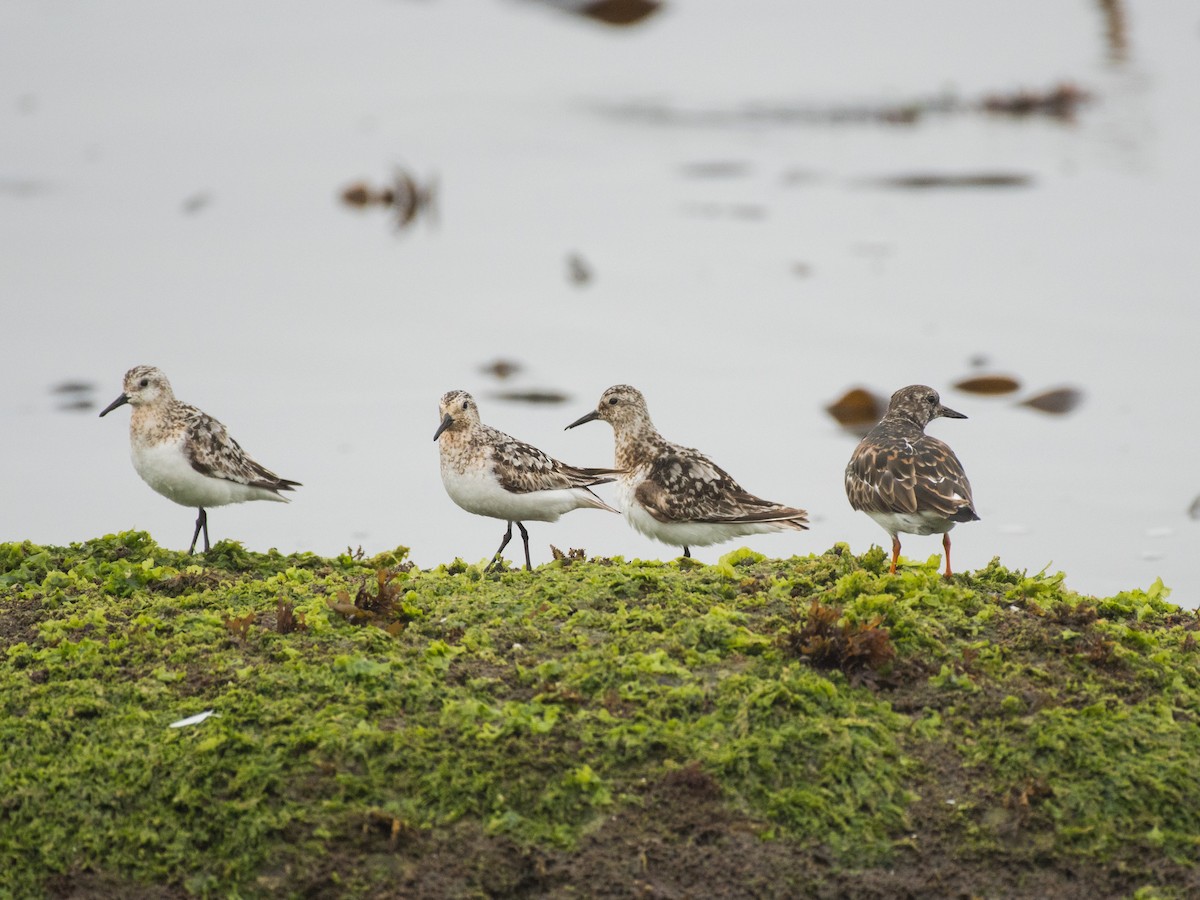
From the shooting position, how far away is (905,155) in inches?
907

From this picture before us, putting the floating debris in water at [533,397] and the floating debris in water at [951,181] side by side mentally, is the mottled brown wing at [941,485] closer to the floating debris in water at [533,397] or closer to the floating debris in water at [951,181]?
the floating debris in water at [533,397]

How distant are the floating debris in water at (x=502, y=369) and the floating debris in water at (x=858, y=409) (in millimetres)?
3194

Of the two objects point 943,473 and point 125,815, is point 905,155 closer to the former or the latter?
point 943,473

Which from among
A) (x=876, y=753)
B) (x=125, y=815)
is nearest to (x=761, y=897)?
(x=876, y=753)

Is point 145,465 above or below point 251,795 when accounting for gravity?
above

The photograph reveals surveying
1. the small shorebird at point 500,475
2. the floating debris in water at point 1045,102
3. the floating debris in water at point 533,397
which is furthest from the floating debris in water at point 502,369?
the floating debris in water at point 1045,102

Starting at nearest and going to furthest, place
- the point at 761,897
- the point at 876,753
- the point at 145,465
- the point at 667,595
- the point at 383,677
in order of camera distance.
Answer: the point at 761,897
the point at 876,753
the point at 383,677
the point at 667,595
the point at 145,465

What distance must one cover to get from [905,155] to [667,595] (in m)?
16.3

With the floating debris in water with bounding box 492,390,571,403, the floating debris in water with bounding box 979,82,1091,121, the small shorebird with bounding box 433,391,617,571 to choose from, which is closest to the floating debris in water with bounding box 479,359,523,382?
the floating debris in water with bounding box 492,390,571,403

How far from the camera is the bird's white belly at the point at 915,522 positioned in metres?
8.61

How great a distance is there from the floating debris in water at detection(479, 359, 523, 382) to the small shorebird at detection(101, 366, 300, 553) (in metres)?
4.56

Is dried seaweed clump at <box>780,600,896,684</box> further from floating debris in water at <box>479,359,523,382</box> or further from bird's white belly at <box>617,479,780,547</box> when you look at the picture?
floating debris in water at <box>479,359,523,382</box>

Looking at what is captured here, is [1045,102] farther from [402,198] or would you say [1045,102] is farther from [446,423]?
[446,423]

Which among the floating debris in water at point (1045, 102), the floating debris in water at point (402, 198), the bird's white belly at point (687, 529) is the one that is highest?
the floating debris in water at point (1045, 102)
